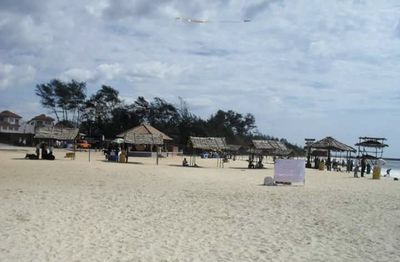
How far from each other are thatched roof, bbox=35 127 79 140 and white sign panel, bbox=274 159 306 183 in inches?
839

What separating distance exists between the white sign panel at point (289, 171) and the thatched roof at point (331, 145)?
61.9 ft

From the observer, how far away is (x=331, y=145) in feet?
125

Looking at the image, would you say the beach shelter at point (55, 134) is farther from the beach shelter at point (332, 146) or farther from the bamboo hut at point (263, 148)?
the beach shelter at point (332, 146)

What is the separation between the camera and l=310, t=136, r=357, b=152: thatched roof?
38.1 metres

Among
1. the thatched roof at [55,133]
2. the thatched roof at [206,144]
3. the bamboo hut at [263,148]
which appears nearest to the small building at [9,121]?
the thatched roof at [55,133]

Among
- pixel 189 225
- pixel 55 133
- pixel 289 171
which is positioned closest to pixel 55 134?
pixel 55 133

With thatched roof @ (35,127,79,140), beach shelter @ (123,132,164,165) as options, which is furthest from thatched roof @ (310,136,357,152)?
thatched roof @ (35,127,79,140)

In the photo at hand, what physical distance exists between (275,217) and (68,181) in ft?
30.5

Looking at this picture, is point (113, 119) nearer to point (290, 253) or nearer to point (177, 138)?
point (177, 138)

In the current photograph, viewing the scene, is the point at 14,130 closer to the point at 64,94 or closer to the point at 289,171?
the point at 64,94

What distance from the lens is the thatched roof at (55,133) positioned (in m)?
36.8

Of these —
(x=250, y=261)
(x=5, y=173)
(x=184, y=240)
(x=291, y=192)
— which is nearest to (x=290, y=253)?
(x=250, y=261)

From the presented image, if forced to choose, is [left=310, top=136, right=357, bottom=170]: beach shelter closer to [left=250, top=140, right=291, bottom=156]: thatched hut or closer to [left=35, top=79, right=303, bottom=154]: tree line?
[left=250, top=140, right=291, bottom=156]: thatched hut

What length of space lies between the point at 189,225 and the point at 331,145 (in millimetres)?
30249
